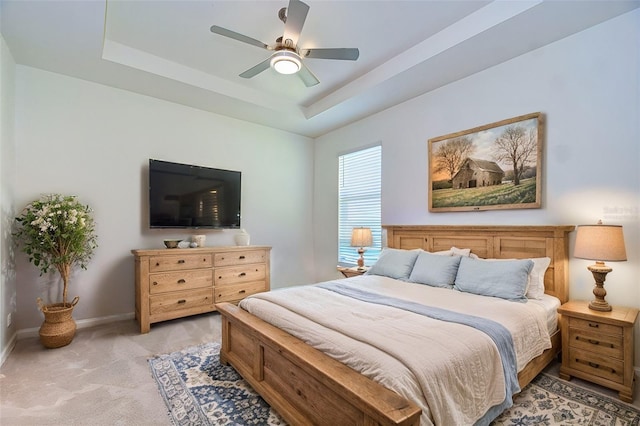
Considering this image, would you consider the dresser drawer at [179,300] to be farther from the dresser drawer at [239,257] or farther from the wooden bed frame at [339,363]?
the wooden bed frame at [339,363]

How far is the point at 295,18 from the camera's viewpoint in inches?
86.4

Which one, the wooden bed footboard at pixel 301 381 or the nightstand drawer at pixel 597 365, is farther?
the nightstand drawer at pixel 597 365

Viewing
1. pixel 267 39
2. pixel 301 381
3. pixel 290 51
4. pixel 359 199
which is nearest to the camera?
pixel 301 381

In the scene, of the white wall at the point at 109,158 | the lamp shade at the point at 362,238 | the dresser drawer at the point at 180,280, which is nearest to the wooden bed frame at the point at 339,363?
the lamp shade at the point at 362,238

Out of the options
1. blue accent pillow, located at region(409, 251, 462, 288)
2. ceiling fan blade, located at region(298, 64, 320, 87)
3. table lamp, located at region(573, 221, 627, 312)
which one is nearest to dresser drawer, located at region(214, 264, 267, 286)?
blue accent pillow, located at region(409, 251, 462, 288)

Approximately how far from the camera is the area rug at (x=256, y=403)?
1.83 metres

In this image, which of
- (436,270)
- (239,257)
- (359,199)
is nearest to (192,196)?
(239,257)

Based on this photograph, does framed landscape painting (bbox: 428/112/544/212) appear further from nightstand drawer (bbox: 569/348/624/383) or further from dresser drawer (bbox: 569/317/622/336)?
nightstand drawer (bbox: 569/348/624/383)

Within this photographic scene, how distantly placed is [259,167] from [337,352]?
3.81 m

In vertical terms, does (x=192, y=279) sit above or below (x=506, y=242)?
below

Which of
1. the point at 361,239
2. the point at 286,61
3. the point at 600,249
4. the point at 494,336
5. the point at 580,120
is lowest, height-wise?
the point at 494,336

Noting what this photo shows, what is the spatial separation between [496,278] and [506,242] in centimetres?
62

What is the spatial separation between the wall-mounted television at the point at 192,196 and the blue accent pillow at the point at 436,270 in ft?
8.76

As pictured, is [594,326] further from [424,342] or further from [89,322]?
[89,322]
